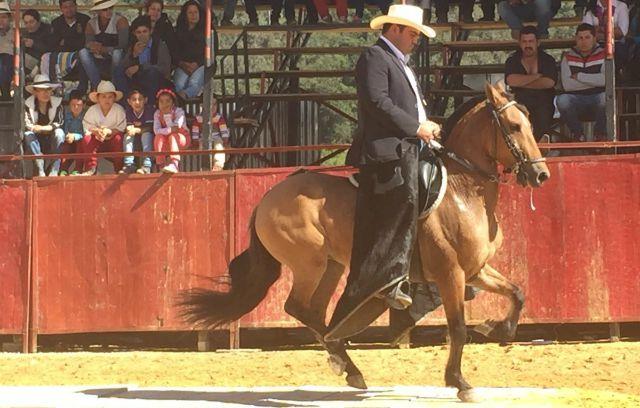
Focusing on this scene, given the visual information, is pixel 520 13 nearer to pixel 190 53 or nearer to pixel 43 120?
pixel 190 53

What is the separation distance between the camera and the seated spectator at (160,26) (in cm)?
1688

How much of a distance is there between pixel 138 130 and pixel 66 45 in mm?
2580

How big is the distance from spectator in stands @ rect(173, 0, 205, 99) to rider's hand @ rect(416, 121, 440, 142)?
714 centimetres

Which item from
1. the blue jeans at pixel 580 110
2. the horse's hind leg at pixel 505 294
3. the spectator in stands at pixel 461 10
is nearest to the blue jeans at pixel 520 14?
the spectator in stands at pixel 461 10

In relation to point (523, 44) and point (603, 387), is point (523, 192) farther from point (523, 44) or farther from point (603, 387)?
point (603, 387)

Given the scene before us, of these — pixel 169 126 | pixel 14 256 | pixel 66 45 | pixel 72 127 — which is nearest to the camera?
pixel 14 256

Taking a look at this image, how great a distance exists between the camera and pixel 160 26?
17.0m

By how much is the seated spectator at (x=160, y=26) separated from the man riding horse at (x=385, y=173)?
7.03 meters

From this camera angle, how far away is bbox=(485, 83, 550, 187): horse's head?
996 centimetres

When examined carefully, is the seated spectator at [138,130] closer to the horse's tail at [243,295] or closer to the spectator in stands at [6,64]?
the spectator in stands at [6,64]

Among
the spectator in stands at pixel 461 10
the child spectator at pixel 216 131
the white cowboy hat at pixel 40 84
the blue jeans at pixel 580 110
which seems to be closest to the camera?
the blue jeans at pixel 580 110

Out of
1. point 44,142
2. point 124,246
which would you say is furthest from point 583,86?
point 44,142

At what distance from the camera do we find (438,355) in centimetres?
1323

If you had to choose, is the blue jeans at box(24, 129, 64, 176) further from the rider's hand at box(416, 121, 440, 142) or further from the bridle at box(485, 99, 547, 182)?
the bridle at box(485, 99, 547, 182)
